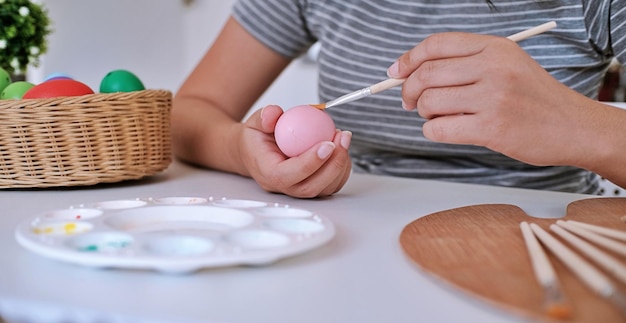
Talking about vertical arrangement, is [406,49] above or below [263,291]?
above

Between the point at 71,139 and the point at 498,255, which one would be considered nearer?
the point at 498,255

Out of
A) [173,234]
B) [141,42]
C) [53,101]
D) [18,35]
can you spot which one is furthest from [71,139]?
[141,42]

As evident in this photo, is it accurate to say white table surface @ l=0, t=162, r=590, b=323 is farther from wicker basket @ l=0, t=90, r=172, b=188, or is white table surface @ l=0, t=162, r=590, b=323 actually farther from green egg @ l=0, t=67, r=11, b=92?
green egg @ l=0, t=67, r=11, b=92

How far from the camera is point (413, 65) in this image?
0.70 m

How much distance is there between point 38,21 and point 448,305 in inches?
58.3

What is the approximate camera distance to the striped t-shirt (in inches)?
39.4

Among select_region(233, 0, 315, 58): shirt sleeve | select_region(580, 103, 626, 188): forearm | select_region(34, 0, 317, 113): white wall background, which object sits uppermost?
select_region(233, 0, 315, 58): shirt sleeve

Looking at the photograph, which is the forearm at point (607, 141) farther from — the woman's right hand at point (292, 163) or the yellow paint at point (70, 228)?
the yellow paint at point (70, 228)

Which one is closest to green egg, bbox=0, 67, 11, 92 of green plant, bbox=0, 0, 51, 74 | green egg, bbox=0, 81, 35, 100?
green egg, bbox=0, 81, 35, 100

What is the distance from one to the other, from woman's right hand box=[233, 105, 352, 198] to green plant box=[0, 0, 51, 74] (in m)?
0.89

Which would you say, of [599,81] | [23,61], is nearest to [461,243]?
[599,81]

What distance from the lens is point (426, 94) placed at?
68 centimetres

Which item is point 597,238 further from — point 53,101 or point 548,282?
point 53,101

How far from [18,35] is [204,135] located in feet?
2.42
